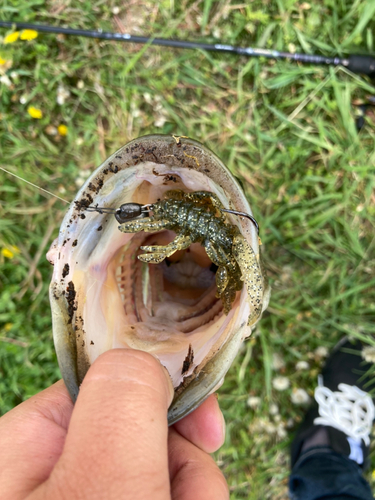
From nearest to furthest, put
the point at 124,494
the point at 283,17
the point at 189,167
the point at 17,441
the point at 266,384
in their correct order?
the point at 124,494
the point at 17,441
the point at 189,167
the point at 283,17
the point at 266,384

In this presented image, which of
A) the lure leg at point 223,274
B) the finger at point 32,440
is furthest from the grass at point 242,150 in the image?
the finger at point 32,440

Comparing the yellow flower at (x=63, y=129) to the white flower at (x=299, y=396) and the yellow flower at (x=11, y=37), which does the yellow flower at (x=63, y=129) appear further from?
the white flower at (x=299, y=396)

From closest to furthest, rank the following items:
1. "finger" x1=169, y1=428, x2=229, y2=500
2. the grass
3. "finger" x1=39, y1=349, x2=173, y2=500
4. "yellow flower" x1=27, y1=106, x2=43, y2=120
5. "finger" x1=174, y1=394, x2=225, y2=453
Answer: "finger" x1=39, y1=349, x2=173, y2=500 → "finger" x1=169, y1=428, x2=229, y2=500 → "finger" x1=174, y1=394, x2=225, y2=453 → the grass → "yellow flower" x1=27, y1=106, x2=43, y2=120

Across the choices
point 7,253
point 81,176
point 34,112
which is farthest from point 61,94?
point 7,253

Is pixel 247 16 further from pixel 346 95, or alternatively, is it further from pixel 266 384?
pixel 266 384

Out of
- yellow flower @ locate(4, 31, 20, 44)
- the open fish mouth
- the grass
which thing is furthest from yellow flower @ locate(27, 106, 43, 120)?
the open fish mouth

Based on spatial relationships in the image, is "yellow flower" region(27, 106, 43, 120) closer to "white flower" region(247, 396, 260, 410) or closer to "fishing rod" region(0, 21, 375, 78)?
"fishing rod" region(0, 21, 375, 78)

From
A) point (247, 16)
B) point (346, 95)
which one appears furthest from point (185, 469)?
point (247, 16)

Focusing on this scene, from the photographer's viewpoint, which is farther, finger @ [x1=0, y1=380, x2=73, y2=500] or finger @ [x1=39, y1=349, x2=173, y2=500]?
finger @ [x1=0, y1=380, x2=73, y2=500]
